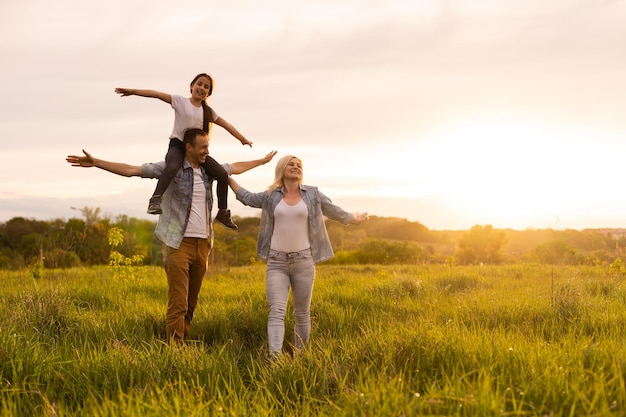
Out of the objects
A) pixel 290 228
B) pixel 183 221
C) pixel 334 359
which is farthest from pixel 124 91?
pixel 334 359

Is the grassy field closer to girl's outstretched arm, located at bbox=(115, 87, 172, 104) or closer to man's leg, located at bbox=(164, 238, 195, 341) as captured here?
man's leg, located at bbox=(164, 238, 195, 341)

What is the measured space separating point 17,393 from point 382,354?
9.90 ft

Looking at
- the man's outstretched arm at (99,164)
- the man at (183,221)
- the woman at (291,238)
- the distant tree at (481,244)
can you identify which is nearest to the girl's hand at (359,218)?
the woman at (291,238)

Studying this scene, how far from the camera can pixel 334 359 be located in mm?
4977

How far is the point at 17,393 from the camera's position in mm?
4336

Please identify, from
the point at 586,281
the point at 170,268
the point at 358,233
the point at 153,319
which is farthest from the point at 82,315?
the point at 358,233

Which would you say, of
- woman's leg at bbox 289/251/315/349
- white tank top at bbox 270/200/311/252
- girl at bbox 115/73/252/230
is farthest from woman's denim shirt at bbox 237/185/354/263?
girl at bbox 115/73/252/230

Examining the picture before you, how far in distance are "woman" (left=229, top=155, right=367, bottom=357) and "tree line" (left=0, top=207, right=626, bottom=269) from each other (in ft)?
11.1

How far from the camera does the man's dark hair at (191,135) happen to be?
6.56 metres

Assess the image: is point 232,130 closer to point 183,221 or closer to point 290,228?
point 183,221

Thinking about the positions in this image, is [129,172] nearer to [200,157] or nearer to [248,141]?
[200,157]

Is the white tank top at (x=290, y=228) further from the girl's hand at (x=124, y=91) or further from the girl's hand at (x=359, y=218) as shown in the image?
the girl's hand at (x=124, y=91)

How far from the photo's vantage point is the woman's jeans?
243 inches

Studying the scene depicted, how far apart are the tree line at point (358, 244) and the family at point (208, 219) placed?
3.57m
